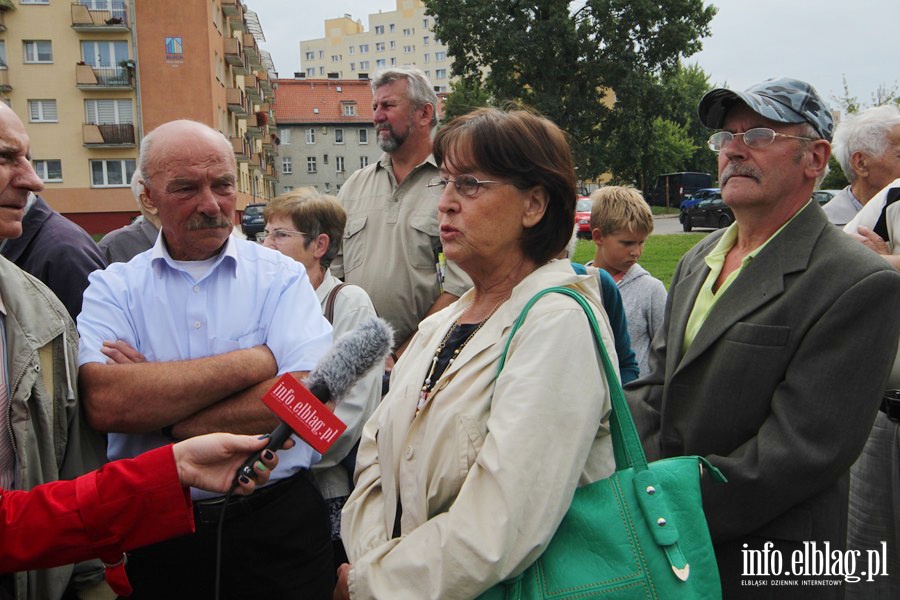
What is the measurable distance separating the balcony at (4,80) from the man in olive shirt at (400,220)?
42487 millimetres

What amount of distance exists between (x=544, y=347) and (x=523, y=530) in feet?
1.50

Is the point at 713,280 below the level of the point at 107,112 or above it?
below

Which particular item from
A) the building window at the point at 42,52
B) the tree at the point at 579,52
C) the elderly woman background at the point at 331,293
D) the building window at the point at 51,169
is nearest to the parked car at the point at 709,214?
the tree at the point at 579,52

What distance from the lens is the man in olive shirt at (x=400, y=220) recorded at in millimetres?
4316

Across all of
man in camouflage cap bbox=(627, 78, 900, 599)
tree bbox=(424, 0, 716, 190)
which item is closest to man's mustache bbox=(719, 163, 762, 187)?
man in camouflage cap bbox=(627, 78, 900, 599)

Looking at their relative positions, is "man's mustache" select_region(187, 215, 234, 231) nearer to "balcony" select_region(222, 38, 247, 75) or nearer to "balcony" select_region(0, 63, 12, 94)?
"balcony" select_region(0, 63, 12, 94)

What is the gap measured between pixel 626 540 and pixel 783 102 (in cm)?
184

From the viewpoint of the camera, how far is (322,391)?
193 centimetres

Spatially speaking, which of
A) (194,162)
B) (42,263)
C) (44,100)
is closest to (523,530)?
(194,162)

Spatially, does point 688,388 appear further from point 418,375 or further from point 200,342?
point 200,342

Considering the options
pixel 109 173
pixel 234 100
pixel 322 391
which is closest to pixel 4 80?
pixel 109 173

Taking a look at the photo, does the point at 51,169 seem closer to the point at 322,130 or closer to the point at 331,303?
the point at 322,130

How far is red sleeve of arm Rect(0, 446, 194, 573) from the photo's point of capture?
1990 mm

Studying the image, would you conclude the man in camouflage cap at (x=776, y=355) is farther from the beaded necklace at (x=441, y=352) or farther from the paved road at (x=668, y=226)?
the paved road at (x=668, y=226)
